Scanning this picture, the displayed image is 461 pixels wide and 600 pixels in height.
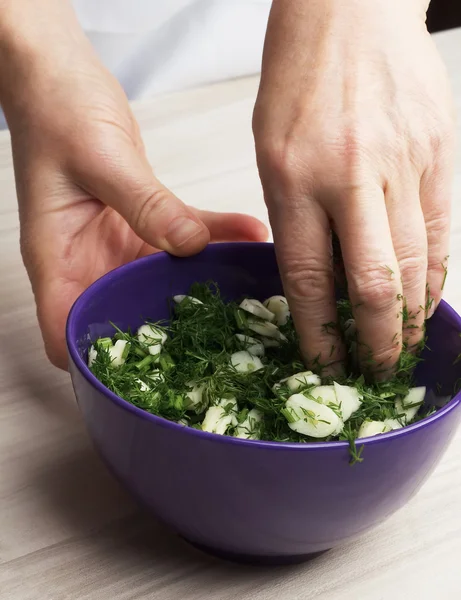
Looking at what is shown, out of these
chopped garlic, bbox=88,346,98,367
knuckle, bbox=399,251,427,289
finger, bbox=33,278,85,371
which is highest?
knuckle, bbox=399,251,427,289

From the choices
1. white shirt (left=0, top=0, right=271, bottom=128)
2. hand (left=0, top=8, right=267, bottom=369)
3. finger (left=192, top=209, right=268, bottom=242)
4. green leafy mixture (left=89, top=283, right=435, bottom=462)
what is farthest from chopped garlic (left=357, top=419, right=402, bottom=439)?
white shirt (left=0, top=0, right=271, bottom=128)

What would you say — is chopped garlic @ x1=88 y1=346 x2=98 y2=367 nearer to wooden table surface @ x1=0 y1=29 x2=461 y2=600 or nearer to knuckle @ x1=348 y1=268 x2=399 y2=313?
wooden table surface @ x1=0 y1=29 x2=461 y2=600

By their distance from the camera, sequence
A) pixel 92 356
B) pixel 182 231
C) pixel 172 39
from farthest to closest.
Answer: pixel 172 39
pixel 182 231
pixel 92 356

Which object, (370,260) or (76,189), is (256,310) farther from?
(76,189)

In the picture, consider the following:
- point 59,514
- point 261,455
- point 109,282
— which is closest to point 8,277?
point 109,282

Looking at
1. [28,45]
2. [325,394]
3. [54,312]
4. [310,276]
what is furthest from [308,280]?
[28,45]

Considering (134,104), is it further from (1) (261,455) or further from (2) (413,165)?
(1) (261,455)
